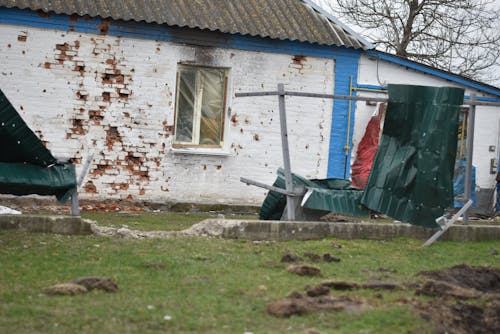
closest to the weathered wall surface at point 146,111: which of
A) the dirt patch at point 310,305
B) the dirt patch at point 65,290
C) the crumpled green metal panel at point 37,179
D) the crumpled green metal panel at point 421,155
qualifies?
the crumpled green metal panel at point 37,179

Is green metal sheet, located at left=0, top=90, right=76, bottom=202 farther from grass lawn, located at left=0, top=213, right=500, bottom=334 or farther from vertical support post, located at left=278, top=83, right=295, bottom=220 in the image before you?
vertical support post, located at left=278, top=83, right=295, bottom=220

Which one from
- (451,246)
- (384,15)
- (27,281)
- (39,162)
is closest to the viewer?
(27,281)

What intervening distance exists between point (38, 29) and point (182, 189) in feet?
11.7

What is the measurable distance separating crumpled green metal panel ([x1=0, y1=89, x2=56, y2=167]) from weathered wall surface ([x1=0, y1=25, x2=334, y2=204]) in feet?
16.6

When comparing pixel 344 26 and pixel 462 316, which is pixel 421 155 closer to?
pixel 462 316

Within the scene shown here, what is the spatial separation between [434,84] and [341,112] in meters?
1.95

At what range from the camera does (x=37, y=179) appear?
1009 cm

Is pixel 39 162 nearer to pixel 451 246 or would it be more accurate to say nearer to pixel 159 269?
pixel 159 269

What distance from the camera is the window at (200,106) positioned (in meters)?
16.3

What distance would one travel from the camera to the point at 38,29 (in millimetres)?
14977

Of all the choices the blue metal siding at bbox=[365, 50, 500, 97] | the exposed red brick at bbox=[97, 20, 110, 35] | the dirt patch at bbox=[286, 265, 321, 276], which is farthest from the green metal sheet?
the blue metal siding at bbox=[365, 50, 500, 97]

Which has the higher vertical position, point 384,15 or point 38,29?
point 384,15

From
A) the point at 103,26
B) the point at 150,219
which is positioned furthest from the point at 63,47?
the point at 150,219

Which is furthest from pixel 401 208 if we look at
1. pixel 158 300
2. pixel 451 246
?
pixel 158 300
